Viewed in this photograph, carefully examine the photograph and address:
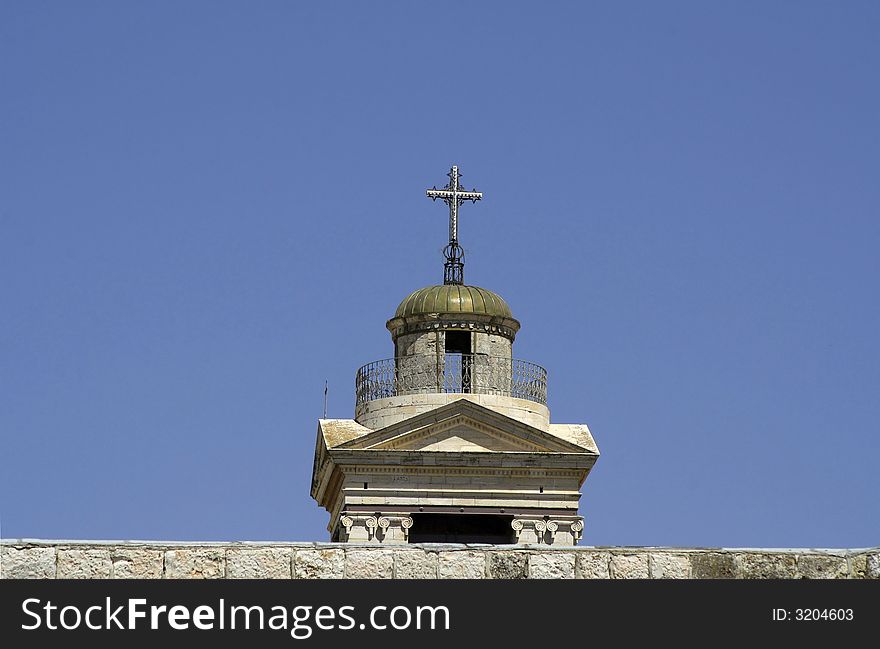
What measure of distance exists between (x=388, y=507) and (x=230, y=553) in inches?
727

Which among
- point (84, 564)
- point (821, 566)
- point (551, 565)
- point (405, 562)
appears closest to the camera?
point (84, 564)

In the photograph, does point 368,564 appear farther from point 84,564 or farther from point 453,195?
point 453,195

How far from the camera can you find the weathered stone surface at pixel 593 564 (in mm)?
25250

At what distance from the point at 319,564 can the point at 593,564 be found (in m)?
→ 2.90

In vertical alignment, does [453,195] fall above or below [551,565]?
above

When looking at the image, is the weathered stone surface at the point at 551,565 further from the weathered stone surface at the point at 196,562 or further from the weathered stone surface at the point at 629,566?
the weathered stone surface at the point at 196,562

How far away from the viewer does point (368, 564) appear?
82.4ft

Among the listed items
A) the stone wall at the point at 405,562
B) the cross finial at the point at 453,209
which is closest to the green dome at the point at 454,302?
the cross finial at the point at 453,209

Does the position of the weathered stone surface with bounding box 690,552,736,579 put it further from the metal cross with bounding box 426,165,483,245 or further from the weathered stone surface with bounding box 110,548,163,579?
the metal cross with bounding box 426,165,483,245

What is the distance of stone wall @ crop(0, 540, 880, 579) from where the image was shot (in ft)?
81.4

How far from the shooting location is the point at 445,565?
2517 cm

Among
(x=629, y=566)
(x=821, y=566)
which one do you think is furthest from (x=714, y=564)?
(x=821, y=566)
